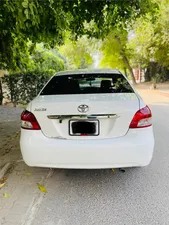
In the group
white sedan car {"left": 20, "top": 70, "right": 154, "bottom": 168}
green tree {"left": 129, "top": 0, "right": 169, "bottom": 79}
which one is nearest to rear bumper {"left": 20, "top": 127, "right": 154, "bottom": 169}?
white sedan car {"left": 20, "top": 70, "right": 154, "bottom": 168}

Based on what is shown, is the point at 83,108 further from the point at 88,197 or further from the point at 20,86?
the point at 20,86

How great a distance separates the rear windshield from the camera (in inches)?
145

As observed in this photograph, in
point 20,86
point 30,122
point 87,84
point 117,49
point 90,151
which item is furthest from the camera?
point 117,49

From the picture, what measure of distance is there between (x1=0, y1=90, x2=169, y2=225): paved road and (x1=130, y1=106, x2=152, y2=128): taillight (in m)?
0.93

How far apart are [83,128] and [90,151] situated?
0.98ft

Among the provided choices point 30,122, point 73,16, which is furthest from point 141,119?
point 73,16

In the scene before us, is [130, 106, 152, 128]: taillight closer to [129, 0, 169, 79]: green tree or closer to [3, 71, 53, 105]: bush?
[3, 71, 53, 105]: bush

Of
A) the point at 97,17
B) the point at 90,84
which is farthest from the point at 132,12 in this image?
the point at 90,84

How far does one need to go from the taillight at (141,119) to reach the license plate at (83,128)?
460 mm

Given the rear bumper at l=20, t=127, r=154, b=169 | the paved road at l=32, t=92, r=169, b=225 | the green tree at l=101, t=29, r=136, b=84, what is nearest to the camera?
the paved road at l=32, t=92, r=169, b=225

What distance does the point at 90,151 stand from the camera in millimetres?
2803

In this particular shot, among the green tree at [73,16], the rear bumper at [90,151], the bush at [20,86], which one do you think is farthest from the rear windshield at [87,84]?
the bush at [20,86]

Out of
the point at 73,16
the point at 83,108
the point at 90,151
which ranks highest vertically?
the point at 73,16

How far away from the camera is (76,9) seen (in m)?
6.11
